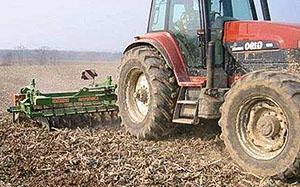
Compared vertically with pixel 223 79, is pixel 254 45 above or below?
above

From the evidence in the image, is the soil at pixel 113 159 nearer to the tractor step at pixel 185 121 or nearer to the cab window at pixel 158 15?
the tractor step at pixel 185 121

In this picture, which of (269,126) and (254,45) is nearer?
(269,126)

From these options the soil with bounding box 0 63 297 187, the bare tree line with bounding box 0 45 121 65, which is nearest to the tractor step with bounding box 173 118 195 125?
the soil with bounding box 0 63 297 187

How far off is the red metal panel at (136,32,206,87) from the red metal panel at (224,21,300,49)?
2.38 feet

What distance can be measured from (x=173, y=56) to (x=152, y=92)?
2.02 ft

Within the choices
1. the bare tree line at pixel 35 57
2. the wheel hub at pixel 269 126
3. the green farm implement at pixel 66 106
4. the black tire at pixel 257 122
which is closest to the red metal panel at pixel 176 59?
the black tire at pixel 257 122

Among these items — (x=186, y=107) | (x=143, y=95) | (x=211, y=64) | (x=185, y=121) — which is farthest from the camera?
(x=143, y=95)

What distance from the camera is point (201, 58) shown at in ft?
24.0

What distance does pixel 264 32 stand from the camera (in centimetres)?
656

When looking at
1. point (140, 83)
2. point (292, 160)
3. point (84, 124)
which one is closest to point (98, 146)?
point (140, 83)

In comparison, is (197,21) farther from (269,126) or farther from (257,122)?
(269,126)

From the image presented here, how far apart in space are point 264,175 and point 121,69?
3609 mm

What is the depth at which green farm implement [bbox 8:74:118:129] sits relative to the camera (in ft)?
28.0

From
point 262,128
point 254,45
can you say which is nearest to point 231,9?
point 254,45
